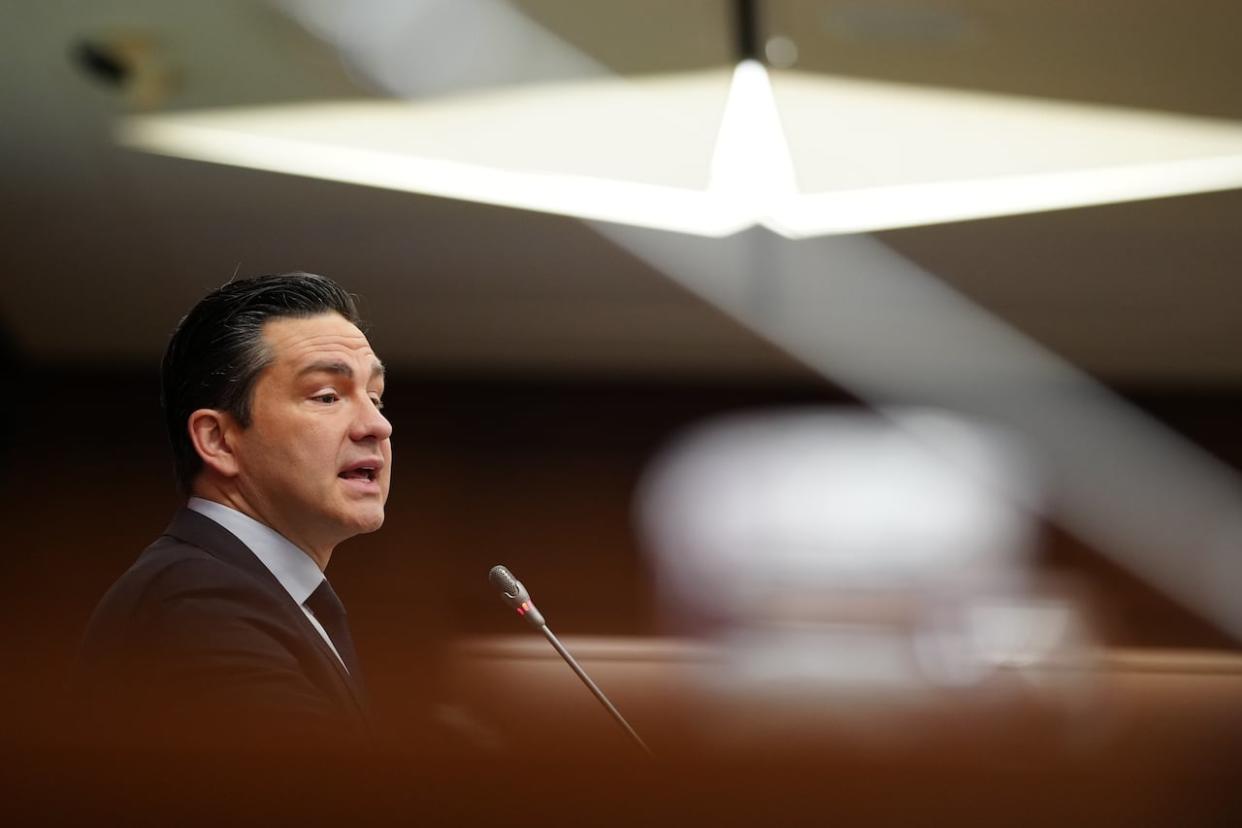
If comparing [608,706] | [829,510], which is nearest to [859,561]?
[829,510]

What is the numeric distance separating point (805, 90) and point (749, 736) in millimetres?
2186

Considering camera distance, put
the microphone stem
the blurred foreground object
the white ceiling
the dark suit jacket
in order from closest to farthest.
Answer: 1. the microphone stem
2. the dark suit jacket
3. the white ceiling
4. the blurred foreground object

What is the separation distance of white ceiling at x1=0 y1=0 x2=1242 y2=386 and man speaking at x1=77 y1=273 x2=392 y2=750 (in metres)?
1.37

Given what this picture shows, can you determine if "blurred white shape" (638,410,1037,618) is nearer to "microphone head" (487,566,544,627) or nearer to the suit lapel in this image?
"microphone head" (487,566,544,627)

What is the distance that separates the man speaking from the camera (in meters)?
0.77

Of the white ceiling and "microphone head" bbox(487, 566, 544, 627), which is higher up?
the white ceiling

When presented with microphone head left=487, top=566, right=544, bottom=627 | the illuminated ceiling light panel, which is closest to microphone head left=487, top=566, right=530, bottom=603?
microphone head left=487, top=566, right=544, bottom=627

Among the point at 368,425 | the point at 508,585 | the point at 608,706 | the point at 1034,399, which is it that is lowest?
the point at 608,706

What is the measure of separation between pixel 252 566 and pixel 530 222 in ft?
7.14

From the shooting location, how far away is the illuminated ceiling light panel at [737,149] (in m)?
2.46

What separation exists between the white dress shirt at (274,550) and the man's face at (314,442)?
0.04 ft

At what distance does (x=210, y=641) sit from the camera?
0.77 metres

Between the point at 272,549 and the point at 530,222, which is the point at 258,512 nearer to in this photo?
the point at 272,549

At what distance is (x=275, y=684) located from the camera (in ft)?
2.48
